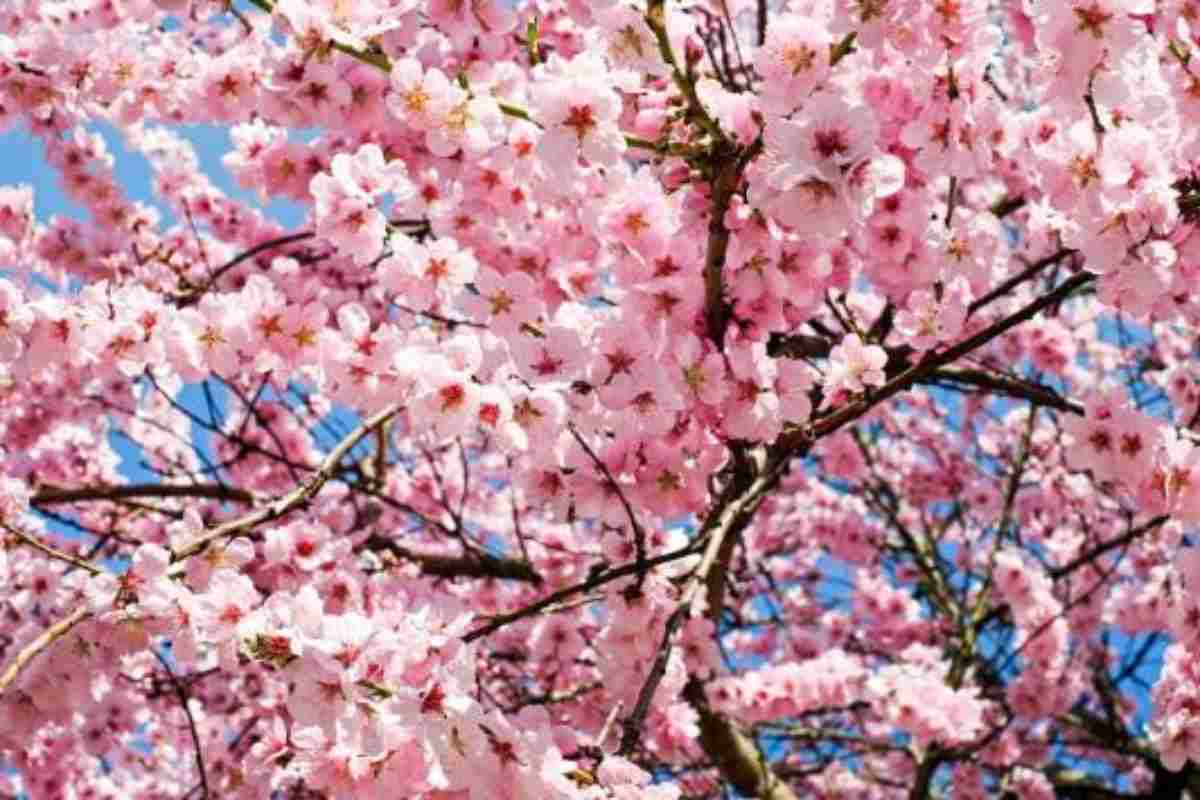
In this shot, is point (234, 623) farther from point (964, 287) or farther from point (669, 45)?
point (964, 287)

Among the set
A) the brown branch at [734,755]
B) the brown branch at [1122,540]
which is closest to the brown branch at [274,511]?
the brown branch at [1122,540]

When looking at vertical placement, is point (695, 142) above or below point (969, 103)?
below

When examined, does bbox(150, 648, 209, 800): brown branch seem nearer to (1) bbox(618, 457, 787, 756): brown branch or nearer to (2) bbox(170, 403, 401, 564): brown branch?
(2) bbox(170, 403, 401, 564): brown branch

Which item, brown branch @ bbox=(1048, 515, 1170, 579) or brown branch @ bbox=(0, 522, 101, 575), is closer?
brown branch @ bbox=(0, 522, 101, 575)

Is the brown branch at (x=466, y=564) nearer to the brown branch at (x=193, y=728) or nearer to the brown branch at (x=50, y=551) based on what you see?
the brown branch at (x=193, y=728)

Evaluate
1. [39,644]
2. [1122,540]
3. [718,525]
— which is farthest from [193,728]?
[1122,540]

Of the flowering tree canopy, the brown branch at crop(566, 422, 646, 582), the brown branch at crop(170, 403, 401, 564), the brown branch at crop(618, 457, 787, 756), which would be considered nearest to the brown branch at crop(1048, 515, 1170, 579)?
the flowering tree canopy

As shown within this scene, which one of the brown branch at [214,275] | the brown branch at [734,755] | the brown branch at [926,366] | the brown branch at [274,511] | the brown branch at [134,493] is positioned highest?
the brown branch at [214,275]

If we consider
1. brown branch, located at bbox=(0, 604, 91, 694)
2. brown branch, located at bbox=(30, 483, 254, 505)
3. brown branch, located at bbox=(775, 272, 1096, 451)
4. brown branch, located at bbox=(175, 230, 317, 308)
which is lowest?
brown branch, located at bbox=(0, 604, 91, 694)

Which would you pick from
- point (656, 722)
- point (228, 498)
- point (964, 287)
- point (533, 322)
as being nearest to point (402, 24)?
point (533, 322)

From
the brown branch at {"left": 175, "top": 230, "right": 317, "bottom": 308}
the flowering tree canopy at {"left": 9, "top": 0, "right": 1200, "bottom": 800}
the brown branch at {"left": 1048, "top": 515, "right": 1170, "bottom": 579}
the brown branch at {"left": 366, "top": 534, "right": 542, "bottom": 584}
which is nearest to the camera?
the flowering tree canopy at {"left": 9, "top": 0, "right": 1200, "bottom": 800}

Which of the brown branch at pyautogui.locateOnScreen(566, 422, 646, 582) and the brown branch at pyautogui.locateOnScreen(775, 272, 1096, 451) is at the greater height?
the brown branch at pyautogui.locateOnScreen(775, 272, 1096, 451)

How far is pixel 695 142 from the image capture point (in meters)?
2.41

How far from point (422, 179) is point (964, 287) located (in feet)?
5.51
